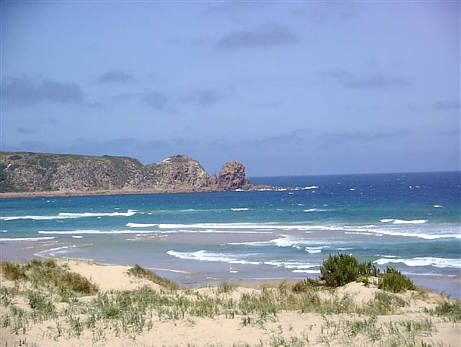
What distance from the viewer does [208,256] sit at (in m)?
27.5

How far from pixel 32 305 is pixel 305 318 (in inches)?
225

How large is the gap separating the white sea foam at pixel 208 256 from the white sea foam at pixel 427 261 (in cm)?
609

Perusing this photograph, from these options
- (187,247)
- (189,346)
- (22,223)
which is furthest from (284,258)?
(22,223)

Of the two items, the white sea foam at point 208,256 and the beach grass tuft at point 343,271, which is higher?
the beach grass tuft at point 343,271

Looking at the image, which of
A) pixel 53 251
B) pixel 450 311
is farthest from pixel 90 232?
pixel 450 311

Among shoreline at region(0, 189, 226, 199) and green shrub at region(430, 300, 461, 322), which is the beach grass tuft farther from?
shoreline at region(0, 189, 226, 199)

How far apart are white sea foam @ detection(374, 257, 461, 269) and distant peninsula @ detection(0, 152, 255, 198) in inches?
4498

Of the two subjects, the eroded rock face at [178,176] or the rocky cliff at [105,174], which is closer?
the rocky cliff at [105,174]

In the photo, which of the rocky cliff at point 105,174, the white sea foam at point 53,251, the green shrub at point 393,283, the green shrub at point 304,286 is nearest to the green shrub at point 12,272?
the green shrub at point 304,286

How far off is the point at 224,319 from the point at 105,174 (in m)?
137

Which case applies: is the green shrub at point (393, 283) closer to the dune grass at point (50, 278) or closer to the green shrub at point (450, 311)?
the green shrub at point (450, 311)

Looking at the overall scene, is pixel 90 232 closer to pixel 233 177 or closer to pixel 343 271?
pixel 343 271

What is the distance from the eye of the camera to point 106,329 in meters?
9.35

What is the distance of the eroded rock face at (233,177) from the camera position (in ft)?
477
